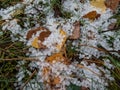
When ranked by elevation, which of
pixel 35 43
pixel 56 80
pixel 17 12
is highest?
pixel 17 12

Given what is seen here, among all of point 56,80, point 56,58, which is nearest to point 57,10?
point 56,58

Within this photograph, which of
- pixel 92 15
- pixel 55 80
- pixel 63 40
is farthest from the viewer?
pixel 92 15

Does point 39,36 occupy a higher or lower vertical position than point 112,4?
lower

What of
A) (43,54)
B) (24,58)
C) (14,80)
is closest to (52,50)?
(43,54)

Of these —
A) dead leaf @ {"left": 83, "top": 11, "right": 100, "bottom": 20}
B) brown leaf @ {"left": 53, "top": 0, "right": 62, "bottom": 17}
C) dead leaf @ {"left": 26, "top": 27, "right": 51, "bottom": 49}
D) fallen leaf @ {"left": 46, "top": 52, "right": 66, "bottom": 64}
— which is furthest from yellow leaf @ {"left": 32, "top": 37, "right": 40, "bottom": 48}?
dead leaf @ {"left": 83, "top": 11, "right": 100, "bottom": 20}

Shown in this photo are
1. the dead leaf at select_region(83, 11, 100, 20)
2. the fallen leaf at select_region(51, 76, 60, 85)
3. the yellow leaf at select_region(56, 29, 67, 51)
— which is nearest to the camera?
the fallen leaf at select_region(51, 76, 60, 85)

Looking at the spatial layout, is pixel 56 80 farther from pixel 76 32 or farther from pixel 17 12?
pixel 17 12

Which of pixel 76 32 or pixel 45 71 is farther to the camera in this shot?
pixel 76 32

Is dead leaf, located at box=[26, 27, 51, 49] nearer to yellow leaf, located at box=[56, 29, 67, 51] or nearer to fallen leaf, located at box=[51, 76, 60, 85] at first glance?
yellow leaf, located at box=[56, 29, 67, 51]

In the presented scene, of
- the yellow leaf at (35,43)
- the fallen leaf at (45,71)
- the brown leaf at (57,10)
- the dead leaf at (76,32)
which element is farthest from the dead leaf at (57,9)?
the fallen leaf at (45,71)

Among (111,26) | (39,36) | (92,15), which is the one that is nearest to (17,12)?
(39,36)

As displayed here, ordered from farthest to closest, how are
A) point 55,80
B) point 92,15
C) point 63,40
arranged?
point 92,15, point 63,40, point 55,80
